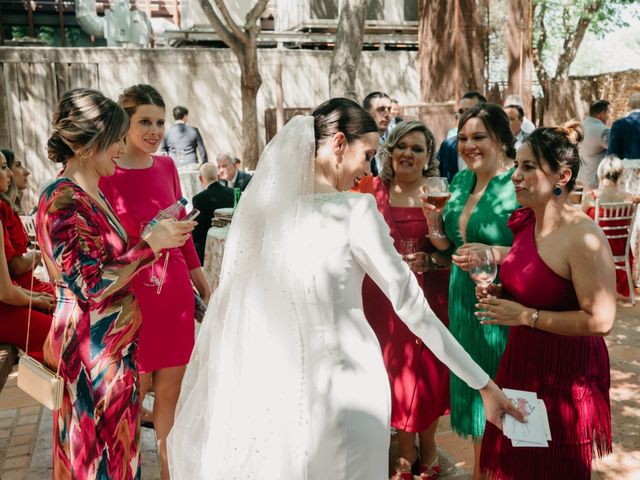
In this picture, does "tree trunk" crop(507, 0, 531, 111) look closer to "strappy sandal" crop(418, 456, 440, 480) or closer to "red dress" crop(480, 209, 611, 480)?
"strappy sandal" crop(418, 456, 440, 480)

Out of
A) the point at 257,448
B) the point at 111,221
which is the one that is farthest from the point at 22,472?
the point at 257,448

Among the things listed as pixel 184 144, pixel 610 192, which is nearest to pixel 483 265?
pixel 610 192

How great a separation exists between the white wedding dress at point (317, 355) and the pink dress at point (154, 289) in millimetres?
1140

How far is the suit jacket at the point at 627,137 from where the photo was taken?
27.5ft

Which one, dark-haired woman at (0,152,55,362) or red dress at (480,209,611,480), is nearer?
red dress at (480,209,611,480)

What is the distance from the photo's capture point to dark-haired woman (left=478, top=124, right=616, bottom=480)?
2600 mm

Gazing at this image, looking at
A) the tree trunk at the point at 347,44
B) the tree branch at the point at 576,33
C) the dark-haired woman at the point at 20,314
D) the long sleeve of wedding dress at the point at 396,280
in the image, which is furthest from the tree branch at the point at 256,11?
the tree branch at the point at 576,33

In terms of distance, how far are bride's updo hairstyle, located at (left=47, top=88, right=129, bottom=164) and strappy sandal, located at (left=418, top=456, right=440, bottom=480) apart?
102 inches

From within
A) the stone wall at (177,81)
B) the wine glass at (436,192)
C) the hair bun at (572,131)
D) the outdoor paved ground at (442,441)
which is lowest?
the outdoor paved ground at (442,441)

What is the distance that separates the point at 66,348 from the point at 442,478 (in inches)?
93.8

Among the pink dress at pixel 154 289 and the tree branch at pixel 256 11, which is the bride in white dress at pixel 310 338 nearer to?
the pink dress at pixel 154 289

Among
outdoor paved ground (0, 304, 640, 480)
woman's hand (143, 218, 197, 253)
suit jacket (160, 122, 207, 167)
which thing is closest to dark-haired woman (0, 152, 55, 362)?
outdoor paved ground (0, 304, 640, 480)

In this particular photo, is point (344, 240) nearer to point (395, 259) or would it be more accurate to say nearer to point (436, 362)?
point (395, 259)

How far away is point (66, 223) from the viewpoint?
8.59ft
